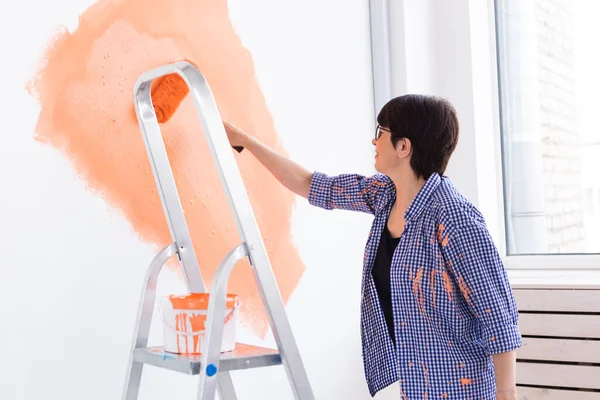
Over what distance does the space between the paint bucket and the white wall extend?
0.91 ft

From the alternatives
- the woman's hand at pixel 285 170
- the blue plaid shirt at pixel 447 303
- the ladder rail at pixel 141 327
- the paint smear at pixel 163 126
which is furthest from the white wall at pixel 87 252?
the blue plaid shirt at pixel 447 303

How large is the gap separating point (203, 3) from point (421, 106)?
0.62 metres

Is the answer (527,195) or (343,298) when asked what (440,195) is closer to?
(343,298)

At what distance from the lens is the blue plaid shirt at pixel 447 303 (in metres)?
1.43

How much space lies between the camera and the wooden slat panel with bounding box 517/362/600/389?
2318 millimetres

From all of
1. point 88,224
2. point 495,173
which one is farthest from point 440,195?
point 495,173

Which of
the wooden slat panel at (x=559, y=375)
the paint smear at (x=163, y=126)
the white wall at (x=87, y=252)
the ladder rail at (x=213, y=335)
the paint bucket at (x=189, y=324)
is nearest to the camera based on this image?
the ladder rail at (x=213, y=335)

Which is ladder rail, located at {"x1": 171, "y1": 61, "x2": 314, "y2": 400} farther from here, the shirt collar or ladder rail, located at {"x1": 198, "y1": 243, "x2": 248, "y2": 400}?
the shirt collar

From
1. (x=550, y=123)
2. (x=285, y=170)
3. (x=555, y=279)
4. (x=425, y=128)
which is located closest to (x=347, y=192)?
(x=285, y=170)

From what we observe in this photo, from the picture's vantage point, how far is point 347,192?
172 cm

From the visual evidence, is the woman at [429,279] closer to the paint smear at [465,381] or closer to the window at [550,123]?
the paint smear at [465,381]

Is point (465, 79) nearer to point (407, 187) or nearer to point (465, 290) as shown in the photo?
point (407, 187)

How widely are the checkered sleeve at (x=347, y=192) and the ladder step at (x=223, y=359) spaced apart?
0.49m

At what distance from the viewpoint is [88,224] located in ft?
5.00
